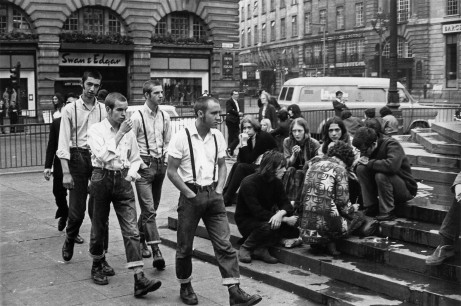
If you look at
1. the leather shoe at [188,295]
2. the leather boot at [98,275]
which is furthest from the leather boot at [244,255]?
the leather boot at [98,275]

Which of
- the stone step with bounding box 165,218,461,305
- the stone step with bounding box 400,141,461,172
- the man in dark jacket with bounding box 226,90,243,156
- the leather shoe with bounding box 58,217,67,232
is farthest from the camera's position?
the man in dark jacket with bounding box 226,90,243,156

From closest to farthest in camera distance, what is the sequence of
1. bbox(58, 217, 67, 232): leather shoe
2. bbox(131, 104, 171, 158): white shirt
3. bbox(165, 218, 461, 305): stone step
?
1. bbox(165, 218, 461, 305): stone step
2. bbox(131, 104, 171, 158): white shirt
3. bbox(58, 217, 67, 232): leather shoe

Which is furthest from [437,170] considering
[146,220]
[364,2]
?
[364,2]

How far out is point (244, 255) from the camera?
7.41 m

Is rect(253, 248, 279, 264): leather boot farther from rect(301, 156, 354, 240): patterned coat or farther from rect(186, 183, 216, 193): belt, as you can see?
rect(186, 183, 216, 193): belt

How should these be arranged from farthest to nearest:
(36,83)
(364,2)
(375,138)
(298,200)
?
(364,2) → (36,83) → (298,200) → (375,138)

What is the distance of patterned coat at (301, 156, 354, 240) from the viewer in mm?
6902

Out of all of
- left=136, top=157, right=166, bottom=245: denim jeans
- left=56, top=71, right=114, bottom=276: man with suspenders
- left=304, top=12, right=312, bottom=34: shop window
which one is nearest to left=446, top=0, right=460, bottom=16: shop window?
left=136, top=157, right=166, bottom=245: denim jeans

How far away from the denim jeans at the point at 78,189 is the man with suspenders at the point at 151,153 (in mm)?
689

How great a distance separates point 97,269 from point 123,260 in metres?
0.91

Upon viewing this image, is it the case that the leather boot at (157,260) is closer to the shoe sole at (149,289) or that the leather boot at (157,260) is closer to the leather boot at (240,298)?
the shoe sole at (149,289)

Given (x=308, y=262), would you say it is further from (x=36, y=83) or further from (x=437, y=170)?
(x=36, y=83)

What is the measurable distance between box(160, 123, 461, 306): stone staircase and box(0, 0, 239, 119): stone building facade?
27.6m

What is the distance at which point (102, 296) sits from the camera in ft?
21.2
